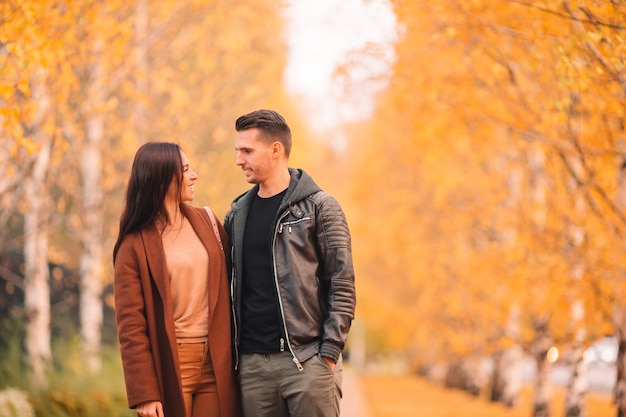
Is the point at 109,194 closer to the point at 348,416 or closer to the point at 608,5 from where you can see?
the point at 348,416

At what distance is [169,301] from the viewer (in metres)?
4.40

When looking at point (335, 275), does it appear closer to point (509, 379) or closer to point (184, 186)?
point (184, 186)

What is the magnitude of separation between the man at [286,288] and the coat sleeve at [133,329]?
45cm

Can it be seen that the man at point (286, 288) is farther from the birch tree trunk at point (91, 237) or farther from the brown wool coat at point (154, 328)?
the birch tree trunk at point (91, 237)

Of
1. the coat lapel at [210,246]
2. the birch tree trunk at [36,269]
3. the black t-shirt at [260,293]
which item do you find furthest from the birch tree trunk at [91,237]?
the black t-shirt at [260,293]

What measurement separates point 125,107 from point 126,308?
450 inches

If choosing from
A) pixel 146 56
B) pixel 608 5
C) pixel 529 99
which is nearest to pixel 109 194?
pixel 146 56

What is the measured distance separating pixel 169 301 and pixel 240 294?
350 mm

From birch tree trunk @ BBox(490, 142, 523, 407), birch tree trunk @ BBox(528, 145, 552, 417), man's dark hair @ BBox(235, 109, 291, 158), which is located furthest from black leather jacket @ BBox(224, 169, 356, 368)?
birch tree trunk @ BBox(490, 142, 523, 407)

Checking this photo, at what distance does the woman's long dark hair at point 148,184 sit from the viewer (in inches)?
178

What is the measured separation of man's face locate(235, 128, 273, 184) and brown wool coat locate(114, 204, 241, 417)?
479mm

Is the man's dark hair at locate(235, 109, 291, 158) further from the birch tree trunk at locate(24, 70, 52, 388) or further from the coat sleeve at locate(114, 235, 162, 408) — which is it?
the birch tree trunk at locate(24, 70, 52, 388)

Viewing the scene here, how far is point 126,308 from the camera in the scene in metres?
4.38

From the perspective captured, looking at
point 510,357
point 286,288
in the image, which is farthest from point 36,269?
point 510,357
